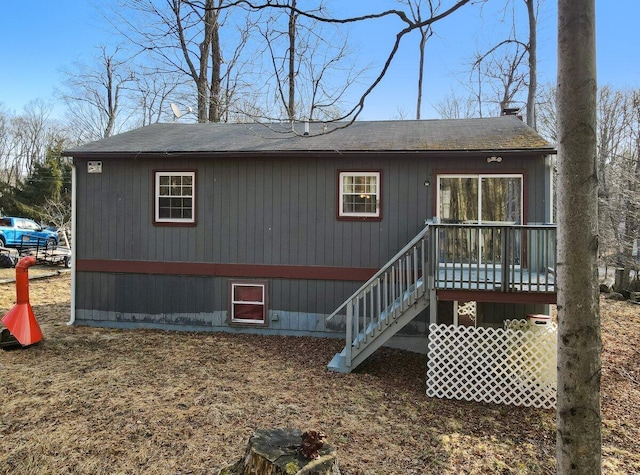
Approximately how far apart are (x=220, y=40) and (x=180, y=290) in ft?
41.7

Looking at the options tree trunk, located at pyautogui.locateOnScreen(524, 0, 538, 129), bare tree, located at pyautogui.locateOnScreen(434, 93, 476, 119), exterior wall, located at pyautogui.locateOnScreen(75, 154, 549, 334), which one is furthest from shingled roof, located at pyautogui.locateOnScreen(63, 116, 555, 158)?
bare tree, located at pyautogui.locateOnScreen(434, 93, 476, 119)

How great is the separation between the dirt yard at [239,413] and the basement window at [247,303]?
91cm

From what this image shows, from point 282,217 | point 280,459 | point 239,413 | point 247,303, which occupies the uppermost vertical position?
point 282,217

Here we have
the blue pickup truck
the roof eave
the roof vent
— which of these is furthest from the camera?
the blue pickup truck

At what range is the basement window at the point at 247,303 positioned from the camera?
8.42 meters

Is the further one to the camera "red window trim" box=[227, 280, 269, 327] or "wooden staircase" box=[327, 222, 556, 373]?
"red window trim" box=[227, 280, 269, 327]

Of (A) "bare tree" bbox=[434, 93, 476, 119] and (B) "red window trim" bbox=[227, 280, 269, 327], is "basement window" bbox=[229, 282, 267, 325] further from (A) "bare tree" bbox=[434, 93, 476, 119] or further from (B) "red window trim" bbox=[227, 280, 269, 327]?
(A) "bare tree" bbox=[434, 93, 476, 119]

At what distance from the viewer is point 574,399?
266cm

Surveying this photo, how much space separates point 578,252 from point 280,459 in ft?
7.65

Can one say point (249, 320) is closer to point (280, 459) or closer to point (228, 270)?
point (228, 270)

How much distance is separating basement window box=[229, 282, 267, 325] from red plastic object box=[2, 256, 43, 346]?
3372 millimetres

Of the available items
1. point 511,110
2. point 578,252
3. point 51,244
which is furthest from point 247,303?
point 51,244

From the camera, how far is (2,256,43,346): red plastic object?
688cm

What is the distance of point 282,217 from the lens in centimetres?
830
